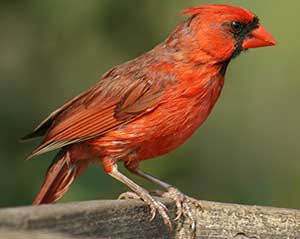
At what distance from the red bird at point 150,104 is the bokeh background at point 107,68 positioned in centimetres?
61

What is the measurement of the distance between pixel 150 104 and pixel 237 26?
574 mm

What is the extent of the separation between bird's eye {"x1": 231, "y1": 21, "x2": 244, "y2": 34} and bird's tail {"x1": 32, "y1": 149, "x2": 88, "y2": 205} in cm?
92

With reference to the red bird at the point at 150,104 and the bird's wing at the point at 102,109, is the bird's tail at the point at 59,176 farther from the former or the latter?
the bird's wing at the point at 102,109

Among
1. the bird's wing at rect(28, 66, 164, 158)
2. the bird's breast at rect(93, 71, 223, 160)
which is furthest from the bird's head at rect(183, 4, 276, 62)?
the bird's wing at rect(28, 66, 164, 158)

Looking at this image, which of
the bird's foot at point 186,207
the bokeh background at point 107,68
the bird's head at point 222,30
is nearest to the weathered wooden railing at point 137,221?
the bird's foot at point 186,207

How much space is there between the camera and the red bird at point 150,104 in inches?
170

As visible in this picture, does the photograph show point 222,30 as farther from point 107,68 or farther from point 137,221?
point 107,68

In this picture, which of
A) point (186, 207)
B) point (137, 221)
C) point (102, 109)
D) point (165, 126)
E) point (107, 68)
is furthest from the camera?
point (107, 68)

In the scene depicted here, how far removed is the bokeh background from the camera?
5371mm

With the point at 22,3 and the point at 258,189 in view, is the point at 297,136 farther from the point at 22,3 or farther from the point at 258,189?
the point at 22,3

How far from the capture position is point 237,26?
4.55 m

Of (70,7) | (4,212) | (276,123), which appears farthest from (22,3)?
(4,212)

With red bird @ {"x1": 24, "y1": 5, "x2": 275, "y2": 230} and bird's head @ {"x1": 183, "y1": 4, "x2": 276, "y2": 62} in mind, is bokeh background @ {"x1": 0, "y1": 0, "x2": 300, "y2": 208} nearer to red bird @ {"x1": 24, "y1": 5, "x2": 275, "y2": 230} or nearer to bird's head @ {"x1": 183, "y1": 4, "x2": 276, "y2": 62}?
red bird @ {"x1": 24, "y1": 5, "x2": 275, "y2": 230}

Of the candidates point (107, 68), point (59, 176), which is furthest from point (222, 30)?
point (107, 68)
